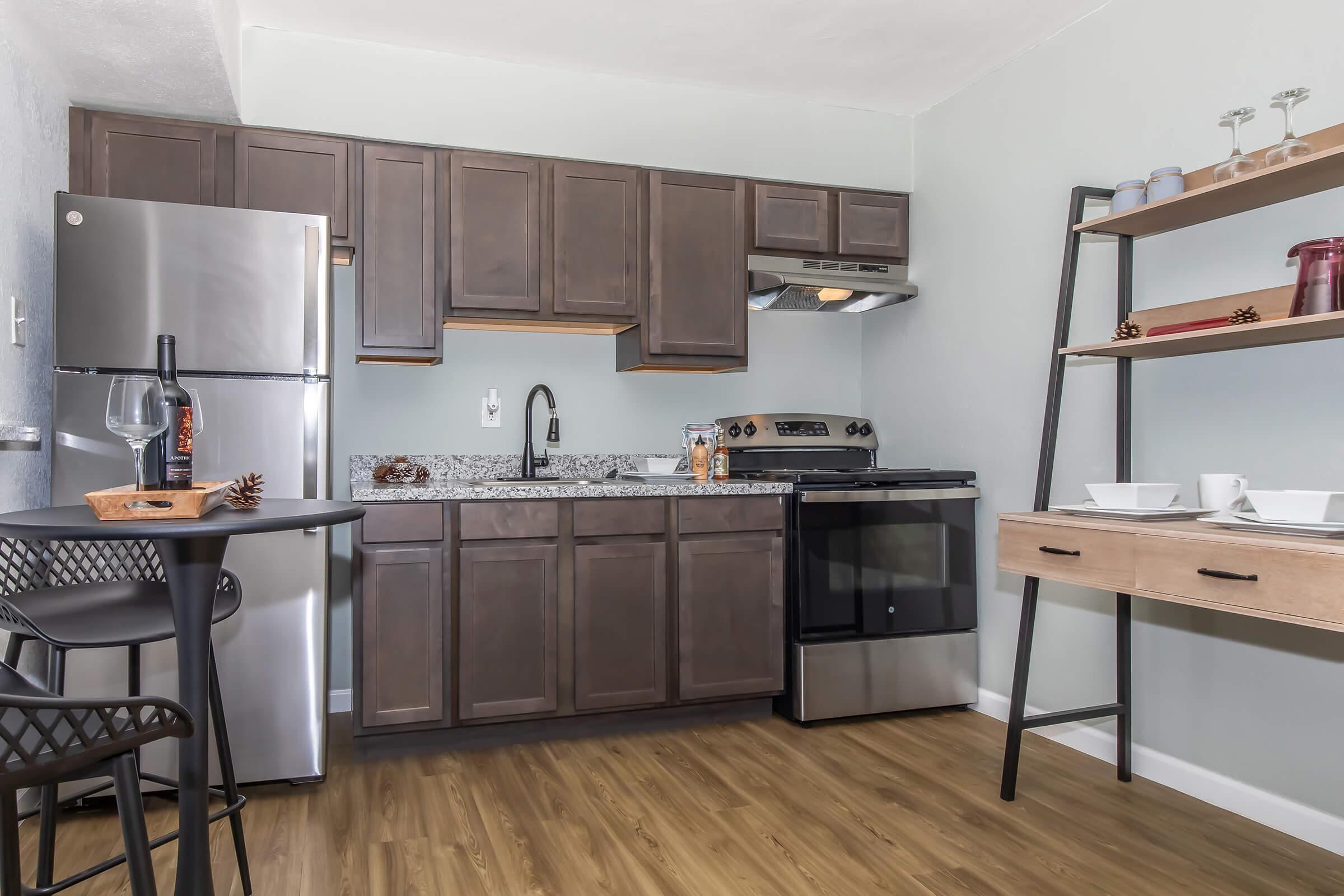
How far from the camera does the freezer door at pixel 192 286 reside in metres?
2.34

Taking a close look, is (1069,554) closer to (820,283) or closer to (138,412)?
(820,283)

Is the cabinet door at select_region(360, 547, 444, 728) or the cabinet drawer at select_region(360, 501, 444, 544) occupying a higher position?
the cabinet drawer at select_region(360, 501, 444, 544)

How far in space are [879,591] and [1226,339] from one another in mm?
1472

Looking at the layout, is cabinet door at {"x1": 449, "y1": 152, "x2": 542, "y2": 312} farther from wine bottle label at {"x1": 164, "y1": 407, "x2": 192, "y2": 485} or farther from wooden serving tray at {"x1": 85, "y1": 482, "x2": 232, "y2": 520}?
wooden serving tray at {"x1": 85, "y1": 482, "x2": 232, "y2": 520}

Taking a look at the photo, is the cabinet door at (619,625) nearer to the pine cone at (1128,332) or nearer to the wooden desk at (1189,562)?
the wooden desk at (1189,562)

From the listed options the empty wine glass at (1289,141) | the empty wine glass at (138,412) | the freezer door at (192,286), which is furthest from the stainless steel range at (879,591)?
the empty wine glass at (138,412)

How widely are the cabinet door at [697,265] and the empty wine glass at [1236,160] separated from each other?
1715mm

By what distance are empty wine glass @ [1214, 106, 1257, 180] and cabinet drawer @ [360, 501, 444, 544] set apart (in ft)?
7.87

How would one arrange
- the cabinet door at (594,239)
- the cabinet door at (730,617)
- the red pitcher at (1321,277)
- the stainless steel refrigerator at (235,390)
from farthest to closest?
the cabinet door at (594,239) → the cabinet door at (730,617) → the stainless steel refrigerator at (235,390) → the red pitcher at (1321,277)

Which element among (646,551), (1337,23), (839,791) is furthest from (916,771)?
(1337,23)

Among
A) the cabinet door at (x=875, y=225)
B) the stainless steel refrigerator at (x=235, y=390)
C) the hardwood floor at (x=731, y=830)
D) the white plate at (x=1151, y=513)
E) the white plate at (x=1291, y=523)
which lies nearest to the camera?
the white plate at (x=1291, y=523)

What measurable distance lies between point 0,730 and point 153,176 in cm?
241

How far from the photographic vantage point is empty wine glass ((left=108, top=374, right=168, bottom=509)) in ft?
4.85

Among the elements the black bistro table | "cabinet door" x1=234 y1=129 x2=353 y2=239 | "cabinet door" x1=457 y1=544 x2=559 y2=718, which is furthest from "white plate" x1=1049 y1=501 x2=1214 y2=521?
"cabinet door" x1=234 y1=129 x2=353 y2=239
